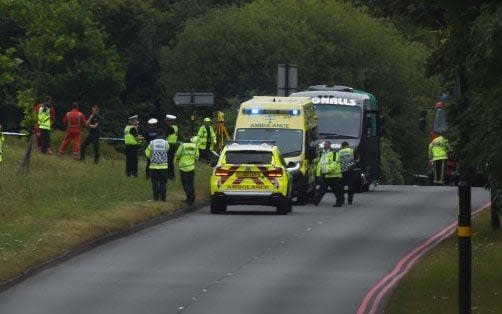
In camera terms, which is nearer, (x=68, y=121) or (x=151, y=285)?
(x=151, y=285)

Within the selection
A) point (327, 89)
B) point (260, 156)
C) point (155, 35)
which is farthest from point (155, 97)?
point (260, 156)

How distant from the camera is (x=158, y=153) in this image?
36688mm

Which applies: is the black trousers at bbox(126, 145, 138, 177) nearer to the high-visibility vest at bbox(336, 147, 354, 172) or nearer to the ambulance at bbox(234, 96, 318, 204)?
the ambulance at bbox(234, 96, 318, 204)

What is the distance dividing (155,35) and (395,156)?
23.6 m

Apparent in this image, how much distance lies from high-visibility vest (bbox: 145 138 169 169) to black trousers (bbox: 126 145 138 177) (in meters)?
5.99

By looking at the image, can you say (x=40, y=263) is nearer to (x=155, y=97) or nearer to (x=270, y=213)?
(x=270, y=213)

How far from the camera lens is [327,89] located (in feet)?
163

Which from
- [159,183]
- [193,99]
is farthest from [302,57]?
[159,183]

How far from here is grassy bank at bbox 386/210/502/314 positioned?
71.2ft

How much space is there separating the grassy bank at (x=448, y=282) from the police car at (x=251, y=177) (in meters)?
6.29

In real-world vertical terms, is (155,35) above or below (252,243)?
above

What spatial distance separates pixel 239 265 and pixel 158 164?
32.2 feet

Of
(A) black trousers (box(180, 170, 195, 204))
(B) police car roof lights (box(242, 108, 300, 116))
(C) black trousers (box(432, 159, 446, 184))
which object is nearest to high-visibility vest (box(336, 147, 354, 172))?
(B) police car roof lights (box(242, 108, 300, 116))

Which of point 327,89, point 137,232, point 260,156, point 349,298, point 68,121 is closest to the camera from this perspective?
point 349,298
